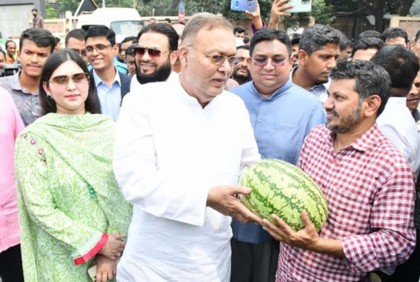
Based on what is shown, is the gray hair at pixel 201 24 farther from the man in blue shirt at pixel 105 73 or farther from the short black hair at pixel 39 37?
the man in blue shirt at pixel 105 73

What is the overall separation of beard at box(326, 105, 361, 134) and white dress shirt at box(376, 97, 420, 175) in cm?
60

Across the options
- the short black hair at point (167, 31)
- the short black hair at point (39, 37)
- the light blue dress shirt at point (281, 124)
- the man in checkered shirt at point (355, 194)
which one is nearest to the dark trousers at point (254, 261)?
the light blue dress shirt at point (281, 124)

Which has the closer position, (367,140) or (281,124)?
(367,140)

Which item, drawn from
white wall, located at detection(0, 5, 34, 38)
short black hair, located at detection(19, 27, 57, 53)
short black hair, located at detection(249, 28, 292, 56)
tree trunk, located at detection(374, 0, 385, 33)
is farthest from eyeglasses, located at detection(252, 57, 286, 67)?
white wall, located at detection(0, 5, 34, 38)

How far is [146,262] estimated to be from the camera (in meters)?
2.44

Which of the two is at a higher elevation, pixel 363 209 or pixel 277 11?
pixel 277 11

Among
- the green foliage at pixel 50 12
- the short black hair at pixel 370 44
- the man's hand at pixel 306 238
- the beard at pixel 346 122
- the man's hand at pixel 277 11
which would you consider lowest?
the man's hand at pixel 306 238

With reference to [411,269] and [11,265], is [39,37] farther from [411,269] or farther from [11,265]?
[411,269]

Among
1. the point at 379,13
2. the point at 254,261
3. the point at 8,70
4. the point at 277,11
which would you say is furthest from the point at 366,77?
the point at 379,13

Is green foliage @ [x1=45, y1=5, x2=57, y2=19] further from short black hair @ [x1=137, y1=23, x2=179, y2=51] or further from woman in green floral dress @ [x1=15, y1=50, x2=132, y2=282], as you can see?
woman in green floral dress @ [x1=15, y1=50, x2=132, y2=282]

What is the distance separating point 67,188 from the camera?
8.71 feet

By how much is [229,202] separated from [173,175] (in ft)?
1.05

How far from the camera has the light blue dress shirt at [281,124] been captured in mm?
3209

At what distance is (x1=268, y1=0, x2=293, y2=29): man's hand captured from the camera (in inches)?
174
